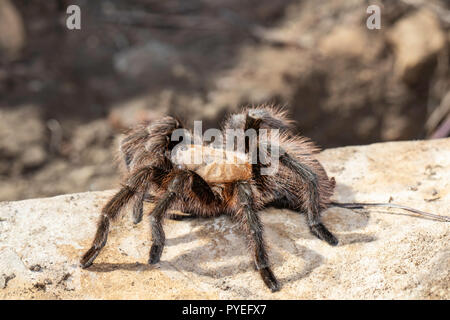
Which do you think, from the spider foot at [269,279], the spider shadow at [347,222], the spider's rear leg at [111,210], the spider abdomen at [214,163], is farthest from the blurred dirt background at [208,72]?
the spider foot at [269,279]

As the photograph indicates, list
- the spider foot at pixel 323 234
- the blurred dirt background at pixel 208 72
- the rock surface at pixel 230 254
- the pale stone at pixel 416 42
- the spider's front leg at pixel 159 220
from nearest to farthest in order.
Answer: the rock surface at pixel 230 254
the spider's front leg at pixel 159 220
the spider foot at pixel 323 234
the blurred dirt background at pixel 208 72
the pale stone at pixel 416 42

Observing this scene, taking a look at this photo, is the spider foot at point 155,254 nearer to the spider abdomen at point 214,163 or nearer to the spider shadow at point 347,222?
the spider abdomen at point 214,163

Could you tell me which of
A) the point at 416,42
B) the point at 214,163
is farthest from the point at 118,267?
the point at 416,42

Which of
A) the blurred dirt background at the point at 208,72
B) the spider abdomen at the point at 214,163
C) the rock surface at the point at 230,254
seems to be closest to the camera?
the rock surface at the point at 230,254

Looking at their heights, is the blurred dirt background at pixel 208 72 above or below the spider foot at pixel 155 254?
above

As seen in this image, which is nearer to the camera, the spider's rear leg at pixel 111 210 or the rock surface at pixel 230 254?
the rock surface at pixel 230 254

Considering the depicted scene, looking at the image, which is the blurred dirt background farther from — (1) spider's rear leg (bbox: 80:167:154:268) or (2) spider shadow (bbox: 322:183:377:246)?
(1) spider's rear leg (bbox: 80:167:154:268)

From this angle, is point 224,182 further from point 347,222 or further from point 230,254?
point 347,222

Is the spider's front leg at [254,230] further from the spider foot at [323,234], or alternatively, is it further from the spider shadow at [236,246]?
the spider foot at [323,234]

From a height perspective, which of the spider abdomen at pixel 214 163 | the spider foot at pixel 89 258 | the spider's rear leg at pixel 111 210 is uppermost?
the spider abdomen at pixel 214 163
